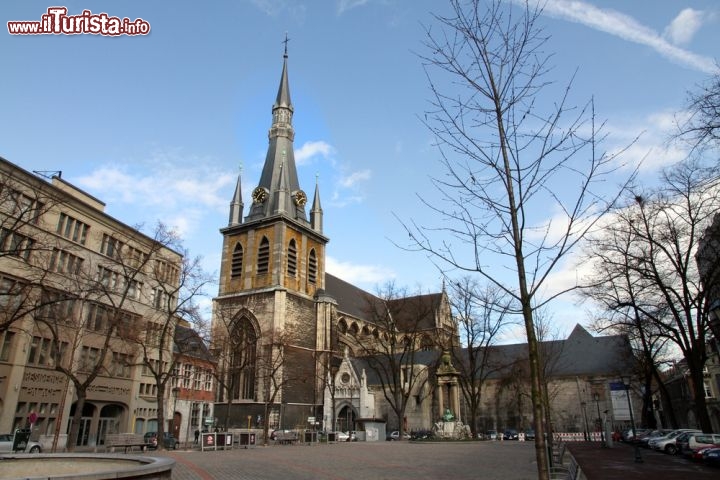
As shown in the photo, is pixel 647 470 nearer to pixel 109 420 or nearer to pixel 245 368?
pixel 109 420

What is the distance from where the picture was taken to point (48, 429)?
3055 centimetres

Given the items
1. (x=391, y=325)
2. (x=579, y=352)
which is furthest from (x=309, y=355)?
(x=579, y=352)

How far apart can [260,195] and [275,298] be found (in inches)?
Result: 553

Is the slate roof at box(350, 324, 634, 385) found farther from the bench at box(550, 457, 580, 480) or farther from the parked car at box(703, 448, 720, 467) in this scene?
the bench at box(550, 457, 580, 480)

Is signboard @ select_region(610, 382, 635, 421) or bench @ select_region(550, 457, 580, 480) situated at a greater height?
signboard @ select_region(610, 382, 635, 421)

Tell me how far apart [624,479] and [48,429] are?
30881 mm

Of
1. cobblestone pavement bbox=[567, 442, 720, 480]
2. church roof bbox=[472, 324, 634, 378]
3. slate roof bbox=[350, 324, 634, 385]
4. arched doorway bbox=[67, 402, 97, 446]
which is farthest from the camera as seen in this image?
church roof bbox=[472, 324, 634, 378]

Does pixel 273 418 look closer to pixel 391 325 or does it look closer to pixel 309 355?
pixel 309 355

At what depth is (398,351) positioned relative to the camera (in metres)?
70.8

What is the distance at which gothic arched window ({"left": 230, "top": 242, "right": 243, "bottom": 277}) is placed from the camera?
189 feet

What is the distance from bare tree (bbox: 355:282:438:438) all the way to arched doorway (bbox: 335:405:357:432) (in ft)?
12.8

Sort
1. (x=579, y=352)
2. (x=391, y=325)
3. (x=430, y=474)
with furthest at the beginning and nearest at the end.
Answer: (x=579, y=352) < (x=391, y=325) < (x=430, y=474)

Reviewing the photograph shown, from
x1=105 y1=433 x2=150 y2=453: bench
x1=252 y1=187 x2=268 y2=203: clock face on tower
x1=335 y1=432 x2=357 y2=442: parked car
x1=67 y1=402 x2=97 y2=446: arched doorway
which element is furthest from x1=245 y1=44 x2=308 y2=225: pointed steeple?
x1=105 y1=433 x2=150 y2=453: bench

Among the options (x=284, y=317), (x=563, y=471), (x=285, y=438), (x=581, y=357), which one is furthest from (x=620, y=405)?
(x=284, y=317)
